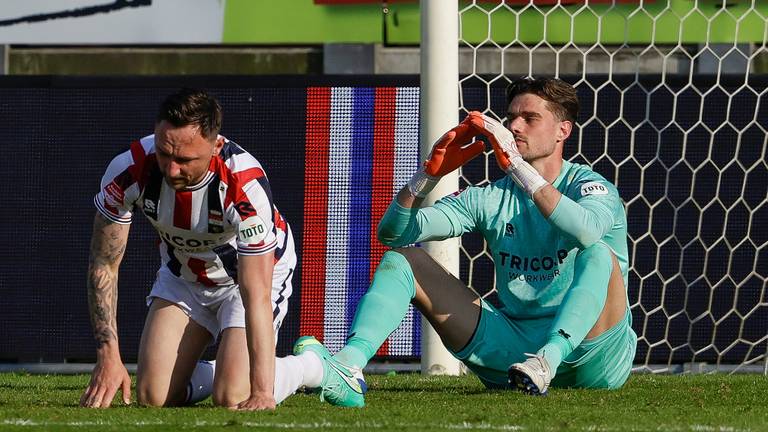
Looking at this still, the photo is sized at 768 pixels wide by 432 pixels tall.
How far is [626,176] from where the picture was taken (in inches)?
291

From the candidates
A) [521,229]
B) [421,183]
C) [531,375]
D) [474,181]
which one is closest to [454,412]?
[531,375]

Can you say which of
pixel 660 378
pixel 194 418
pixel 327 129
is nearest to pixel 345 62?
pixel 327 129

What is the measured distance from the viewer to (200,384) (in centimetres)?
519

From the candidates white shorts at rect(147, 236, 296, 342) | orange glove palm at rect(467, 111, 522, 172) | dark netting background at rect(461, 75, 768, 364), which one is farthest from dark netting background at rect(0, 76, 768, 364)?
orange glove palm at rect(467, 111, 522, 172)

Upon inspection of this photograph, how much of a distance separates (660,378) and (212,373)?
2400 mm

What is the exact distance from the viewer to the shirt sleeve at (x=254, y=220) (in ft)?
14.4

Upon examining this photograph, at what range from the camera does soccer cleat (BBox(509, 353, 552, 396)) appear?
4648 mm

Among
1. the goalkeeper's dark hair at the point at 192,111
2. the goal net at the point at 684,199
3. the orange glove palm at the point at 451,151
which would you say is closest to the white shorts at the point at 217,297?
the orange glove palm at the point at 451,151

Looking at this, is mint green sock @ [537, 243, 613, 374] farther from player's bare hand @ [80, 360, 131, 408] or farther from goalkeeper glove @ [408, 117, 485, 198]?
player's bare hand @ [80, 360, 131, 408]

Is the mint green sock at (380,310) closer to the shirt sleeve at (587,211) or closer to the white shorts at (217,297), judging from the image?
the white shorts at (217,297)

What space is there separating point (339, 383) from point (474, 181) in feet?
10.0

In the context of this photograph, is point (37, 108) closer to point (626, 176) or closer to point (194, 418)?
point (626, 176)

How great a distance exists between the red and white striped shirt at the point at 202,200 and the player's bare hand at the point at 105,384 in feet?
1.81

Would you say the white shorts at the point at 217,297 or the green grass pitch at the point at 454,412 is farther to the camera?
the white shorts at the point at 217,297
